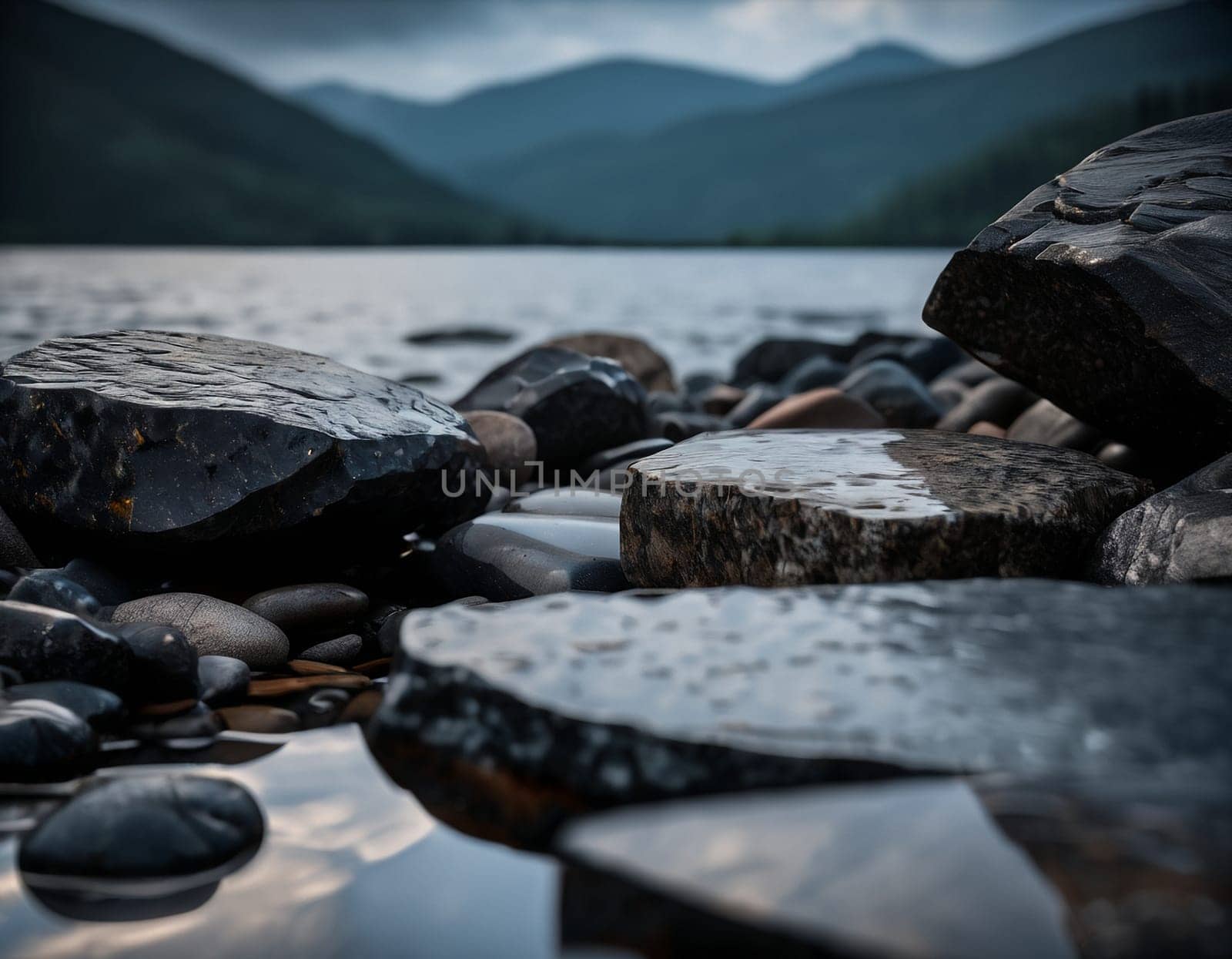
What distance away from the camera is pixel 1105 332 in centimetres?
288

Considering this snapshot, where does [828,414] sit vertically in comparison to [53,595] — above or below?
above

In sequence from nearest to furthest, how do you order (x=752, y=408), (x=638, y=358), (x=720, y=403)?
(x=752, y=408) < (x=720, y=403) < (x=638, y=358)

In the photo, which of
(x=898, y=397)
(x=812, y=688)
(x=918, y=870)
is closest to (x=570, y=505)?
(x=812, y=688)

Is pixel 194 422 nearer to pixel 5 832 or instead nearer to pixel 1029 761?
pixel 5 832

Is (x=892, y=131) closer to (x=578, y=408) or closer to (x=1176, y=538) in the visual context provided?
(x=578, y=408)

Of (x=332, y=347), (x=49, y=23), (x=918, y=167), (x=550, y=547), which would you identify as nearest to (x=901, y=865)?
(x=550, y=547)

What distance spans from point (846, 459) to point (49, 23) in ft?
666

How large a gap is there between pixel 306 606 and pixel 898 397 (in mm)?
4029

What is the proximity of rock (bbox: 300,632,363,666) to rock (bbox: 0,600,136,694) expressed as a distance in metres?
0.55

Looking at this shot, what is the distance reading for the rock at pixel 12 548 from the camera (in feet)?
10.1

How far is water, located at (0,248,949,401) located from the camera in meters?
14.6

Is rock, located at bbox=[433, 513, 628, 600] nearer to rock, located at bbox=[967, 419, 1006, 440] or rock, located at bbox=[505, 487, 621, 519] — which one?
rock, located at bbox=[505, 487, 621, 519]

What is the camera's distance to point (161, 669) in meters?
2.30

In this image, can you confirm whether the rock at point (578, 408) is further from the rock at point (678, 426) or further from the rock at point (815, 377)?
the rock at point (815, 377)
